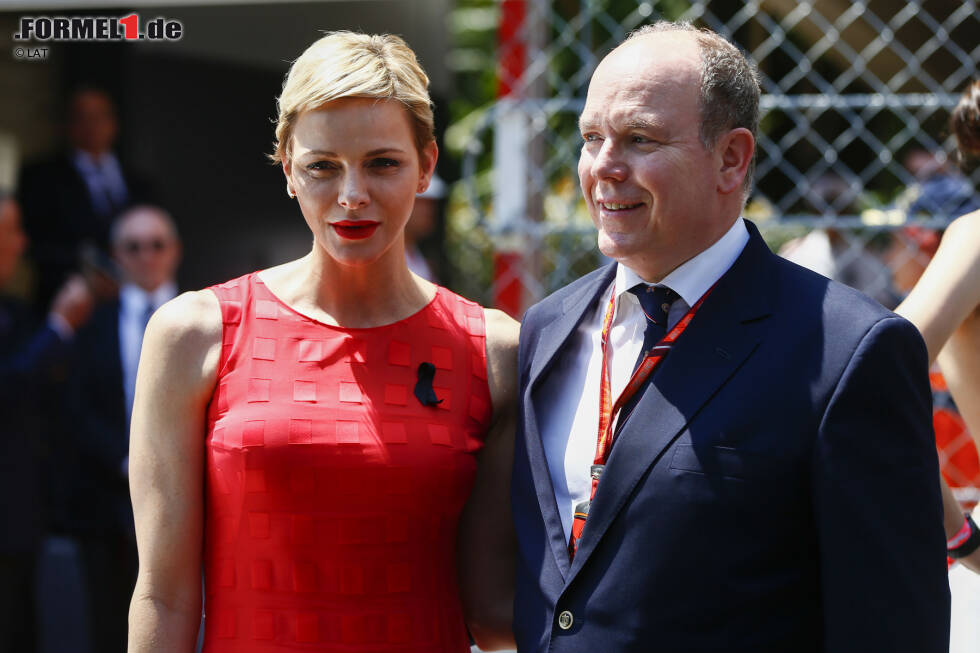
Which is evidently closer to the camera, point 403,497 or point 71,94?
point 403,497

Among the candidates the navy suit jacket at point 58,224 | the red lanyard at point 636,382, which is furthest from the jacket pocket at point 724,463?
the navy suit jacket at point 58,224

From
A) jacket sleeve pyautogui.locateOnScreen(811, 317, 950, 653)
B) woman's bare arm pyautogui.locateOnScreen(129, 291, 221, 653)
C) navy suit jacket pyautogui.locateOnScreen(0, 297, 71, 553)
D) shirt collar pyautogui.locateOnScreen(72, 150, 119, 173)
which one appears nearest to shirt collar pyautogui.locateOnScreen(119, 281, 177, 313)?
navy suit jacket pyautogui.locateOnScreen(0, 297, 71, 553)

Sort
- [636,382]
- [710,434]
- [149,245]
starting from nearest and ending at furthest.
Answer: [710,434] → [636,382] → [149,245]

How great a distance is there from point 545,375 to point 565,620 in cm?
48

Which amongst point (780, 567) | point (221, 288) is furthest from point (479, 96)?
point (780, 567)

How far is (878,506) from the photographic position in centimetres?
174

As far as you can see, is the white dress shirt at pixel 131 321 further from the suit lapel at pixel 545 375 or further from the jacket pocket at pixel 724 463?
the jacket pocket at pixel 724 463

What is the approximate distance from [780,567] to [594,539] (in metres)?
0.31

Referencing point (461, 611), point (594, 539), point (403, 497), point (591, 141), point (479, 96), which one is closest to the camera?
point (594, 539)

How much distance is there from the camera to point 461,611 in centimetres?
237

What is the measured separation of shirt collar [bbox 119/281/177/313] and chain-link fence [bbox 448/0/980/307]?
1.37m

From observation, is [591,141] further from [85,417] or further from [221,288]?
[85,417]

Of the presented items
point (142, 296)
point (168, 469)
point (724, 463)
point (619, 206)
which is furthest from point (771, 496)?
point (142, 296)

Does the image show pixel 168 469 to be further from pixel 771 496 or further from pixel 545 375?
pixel 771 496
